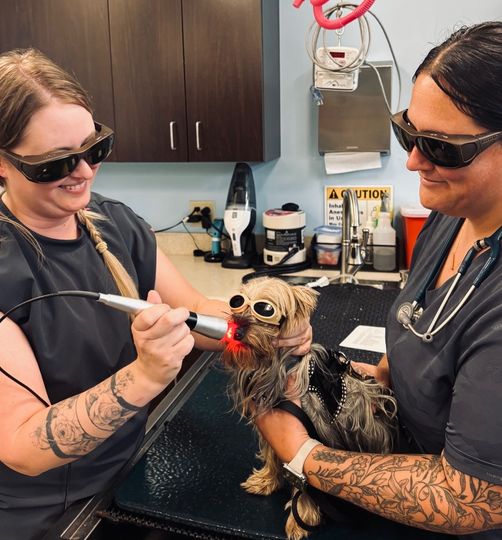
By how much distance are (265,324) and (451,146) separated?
1.42 feet

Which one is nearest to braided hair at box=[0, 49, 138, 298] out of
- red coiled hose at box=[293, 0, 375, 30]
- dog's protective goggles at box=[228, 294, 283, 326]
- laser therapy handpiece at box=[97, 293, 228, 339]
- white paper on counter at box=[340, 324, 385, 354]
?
laser therapy handpiece at box=[97, 293, 228, 339]

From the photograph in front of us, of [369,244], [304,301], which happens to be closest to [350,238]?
[369,244]

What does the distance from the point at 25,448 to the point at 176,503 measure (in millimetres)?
288

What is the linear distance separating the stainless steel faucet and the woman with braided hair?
1241 mm

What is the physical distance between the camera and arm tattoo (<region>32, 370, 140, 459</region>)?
3.05 ft

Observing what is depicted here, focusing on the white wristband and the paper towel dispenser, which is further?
the paper towel dispenser

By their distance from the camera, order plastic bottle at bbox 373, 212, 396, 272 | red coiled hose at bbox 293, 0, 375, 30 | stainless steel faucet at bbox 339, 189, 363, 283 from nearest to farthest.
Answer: red coiled hose at bbox 293, 0, 375, 30 < stainless steel faucet at bbox 339, 189, 363, 283 < plastic bottle at bbox 373, 212, 396, 272

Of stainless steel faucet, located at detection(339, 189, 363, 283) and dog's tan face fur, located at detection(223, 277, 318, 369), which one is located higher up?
dog's tan face fur, located at detection(223, 277, 318, 369)

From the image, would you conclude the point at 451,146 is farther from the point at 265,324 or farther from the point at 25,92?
the point at 25,92

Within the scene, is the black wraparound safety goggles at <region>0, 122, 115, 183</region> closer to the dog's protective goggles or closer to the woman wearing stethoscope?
the dog's protective goggles

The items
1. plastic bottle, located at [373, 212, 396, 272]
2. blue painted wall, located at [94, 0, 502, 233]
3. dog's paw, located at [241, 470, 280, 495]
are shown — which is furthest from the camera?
plastic bottle, located at [373, 212, 396, 272]

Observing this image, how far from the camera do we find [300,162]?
2.76m

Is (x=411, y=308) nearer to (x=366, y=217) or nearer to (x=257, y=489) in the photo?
(x=257, y=489)

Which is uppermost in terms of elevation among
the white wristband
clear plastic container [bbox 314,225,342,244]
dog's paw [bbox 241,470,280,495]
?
the white wristband
